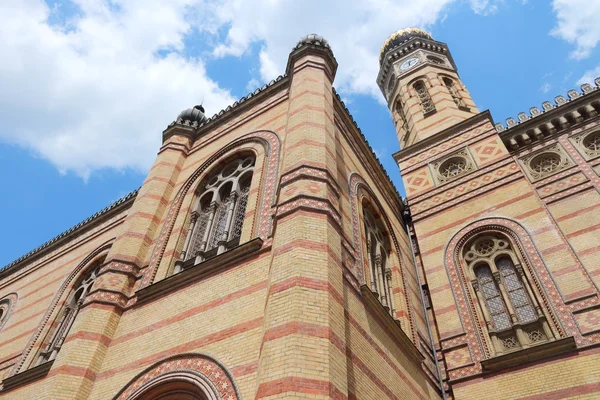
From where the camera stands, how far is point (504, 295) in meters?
8.33

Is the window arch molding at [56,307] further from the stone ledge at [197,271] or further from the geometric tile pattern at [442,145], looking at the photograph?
the geometric tile pattern at [442,145]

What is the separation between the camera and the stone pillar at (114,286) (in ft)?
19.7

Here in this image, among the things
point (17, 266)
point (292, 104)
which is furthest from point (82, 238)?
point (292, 104)

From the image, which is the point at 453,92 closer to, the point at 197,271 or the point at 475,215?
the point at 475,215

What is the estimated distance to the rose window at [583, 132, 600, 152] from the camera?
10234 mm

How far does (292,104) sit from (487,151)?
5.56 meters

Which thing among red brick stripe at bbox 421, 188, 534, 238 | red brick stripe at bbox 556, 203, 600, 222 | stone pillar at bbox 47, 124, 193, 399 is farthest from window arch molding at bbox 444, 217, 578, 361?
stone pillar at bbox 47, 124, 193, 399

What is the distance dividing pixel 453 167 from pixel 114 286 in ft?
28.1

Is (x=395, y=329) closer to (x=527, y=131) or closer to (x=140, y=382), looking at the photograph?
(x=140, y=382)

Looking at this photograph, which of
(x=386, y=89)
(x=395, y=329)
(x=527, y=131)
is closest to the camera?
(x=395, y=329)

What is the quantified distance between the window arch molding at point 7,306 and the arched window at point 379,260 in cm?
955

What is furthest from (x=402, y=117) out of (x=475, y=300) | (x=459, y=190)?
(x=475, y=300)

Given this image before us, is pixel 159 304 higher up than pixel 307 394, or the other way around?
pixel 159 304

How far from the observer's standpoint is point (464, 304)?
27.9ft
